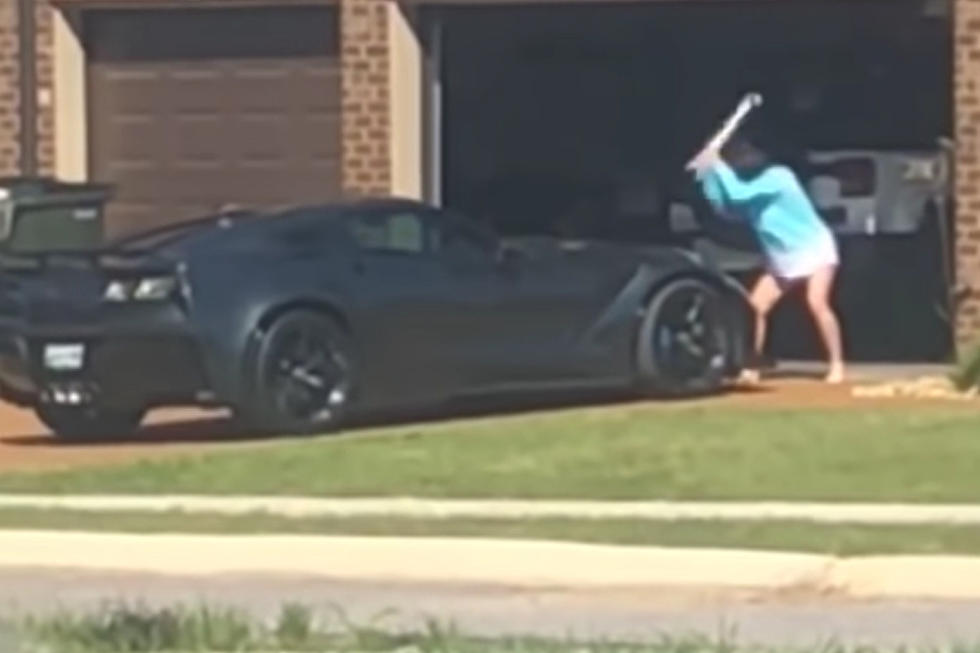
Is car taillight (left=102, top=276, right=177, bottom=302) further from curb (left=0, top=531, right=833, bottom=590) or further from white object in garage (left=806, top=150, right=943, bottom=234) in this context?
white object in garage (left=806, top=150, right=943, bottom=234)

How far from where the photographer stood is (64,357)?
21.5 meters

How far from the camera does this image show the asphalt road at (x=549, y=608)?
45.8 ft

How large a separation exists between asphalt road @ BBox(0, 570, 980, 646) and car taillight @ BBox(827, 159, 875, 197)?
1198 cm

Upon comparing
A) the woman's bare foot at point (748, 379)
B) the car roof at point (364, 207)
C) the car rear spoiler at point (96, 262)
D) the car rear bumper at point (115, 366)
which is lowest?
the woman's bare foot at point (748, 379)

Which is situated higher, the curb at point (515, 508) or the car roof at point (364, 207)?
the car roof at point (364, 207)

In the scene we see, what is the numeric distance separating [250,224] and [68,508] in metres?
4.14

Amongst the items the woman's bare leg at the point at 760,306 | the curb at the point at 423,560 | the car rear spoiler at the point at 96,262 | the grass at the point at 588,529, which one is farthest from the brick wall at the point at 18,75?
the curb at the point at 423,560

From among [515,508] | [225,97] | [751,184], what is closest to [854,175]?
[751,184]

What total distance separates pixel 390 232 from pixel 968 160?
185 inches

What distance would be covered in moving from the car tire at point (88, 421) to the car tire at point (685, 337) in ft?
11.3

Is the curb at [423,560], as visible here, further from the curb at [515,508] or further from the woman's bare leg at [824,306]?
the woman's bare leg at [824,306]

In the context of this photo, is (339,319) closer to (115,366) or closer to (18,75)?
(115,366)

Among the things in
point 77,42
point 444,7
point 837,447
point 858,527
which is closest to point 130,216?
point 77,42

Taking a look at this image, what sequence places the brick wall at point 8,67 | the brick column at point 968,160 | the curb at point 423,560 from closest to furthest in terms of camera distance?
1. the curb at point 423,560
2. the brick column at point 968,160
3. the brick wall at point 8,67
